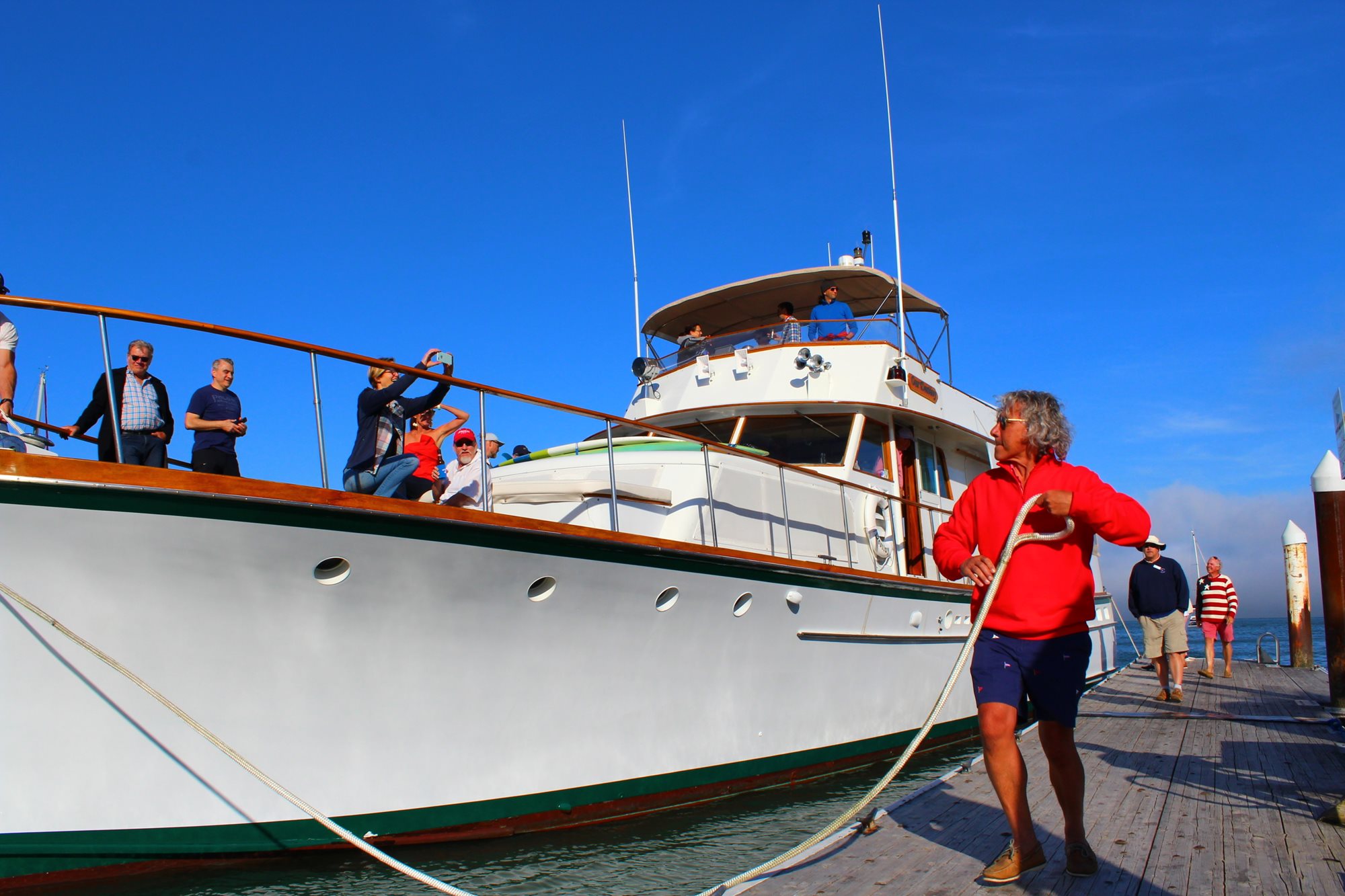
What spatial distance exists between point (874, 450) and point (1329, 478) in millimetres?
3445

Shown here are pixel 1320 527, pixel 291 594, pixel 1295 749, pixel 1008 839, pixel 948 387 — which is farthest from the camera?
pixel 948 387

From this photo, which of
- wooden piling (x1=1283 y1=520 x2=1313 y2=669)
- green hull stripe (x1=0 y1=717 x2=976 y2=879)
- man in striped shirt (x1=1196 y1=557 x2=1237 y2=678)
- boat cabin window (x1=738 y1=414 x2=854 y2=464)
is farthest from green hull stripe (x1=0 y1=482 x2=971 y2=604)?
wooden piling (x1=1283 y1=520 x2=1313 y2=669)

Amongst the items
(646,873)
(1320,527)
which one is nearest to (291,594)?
(646,873)

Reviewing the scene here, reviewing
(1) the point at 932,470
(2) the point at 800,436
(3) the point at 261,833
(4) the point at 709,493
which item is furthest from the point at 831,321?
(3) the point at 261,833

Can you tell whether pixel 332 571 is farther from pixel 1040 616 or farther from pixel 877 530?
pixel 877 530

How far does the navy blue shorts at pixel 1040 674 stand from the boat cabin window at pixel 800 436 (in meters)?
5.51

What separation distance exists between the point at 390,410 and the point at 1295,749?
5.64 m

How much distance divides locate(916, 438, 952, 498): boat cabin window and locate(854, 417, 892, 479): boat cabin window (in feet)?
1.94

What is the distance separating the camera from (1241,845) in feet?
11.3

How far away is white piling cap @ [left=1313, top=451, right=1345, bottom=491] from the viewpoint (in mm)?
6664

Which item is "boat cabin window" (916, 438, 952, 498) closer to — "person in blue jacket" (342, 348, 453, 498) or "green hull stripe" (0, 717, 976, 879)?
"green hull stripe" (0, 717, 976, 879)

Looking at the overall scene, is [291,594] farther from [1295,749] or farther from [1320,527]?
[1320,527]

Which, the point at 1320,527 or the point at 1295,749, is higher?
the point at 1320,527

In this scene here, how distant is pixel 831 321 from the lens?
28.8ft
